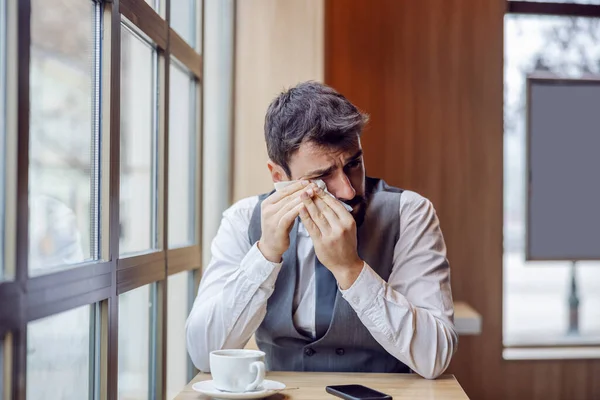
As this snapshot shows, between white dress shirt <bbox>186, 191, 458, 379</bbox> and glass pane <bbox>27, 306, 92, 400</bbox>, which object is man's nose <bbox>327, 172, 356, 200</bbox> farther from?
glass pane <bbox>27, 306, 92, 400</bbox>

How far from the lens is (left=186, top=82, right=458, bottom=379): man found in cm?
154

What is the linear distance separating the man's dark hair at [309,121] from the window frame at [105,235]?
14.1 inches

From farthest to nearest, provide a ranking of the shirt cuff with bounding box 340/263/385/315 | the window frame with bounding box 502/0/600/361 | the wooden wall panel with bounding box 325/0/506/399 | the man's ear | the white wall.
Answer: the window frame with bounding box 502/0/600/361, the wooden wall panel with bounding box 325/0/506/399, the white wall, the man's ear, the shirt cuff with bounding box 340/263/385/315

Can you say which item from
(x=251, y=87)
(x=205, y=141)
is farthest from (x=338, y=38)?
(x=205, y=141)

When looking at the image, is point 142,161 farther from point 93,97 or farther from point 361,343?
point 361,343

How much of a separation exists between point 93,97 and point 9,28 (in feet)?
1.44

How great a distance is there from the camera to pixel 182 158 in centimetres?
243

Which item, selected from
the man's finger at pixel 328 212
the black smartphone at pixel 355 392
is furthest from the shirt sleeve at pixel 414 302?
the black smartphone at pixel 355 392

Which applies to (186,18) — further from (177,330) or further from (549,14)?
(549,14)

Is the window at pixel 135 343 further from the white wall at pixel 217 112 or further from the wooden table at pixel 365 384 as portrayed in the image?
the white wall at pixel 217 112

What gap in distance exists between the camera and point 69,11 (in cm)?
137

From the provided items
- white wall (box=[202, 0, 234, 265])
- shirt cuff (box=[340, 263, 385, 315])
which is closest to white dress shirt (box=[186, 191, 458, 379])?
shirt cuff (box=[340, 263, 385, 315])

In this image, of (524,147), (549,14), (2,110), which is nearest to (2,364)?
(2,110)

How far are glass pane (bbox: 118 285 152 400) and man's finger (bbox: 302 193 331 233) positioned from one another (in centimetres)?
50
